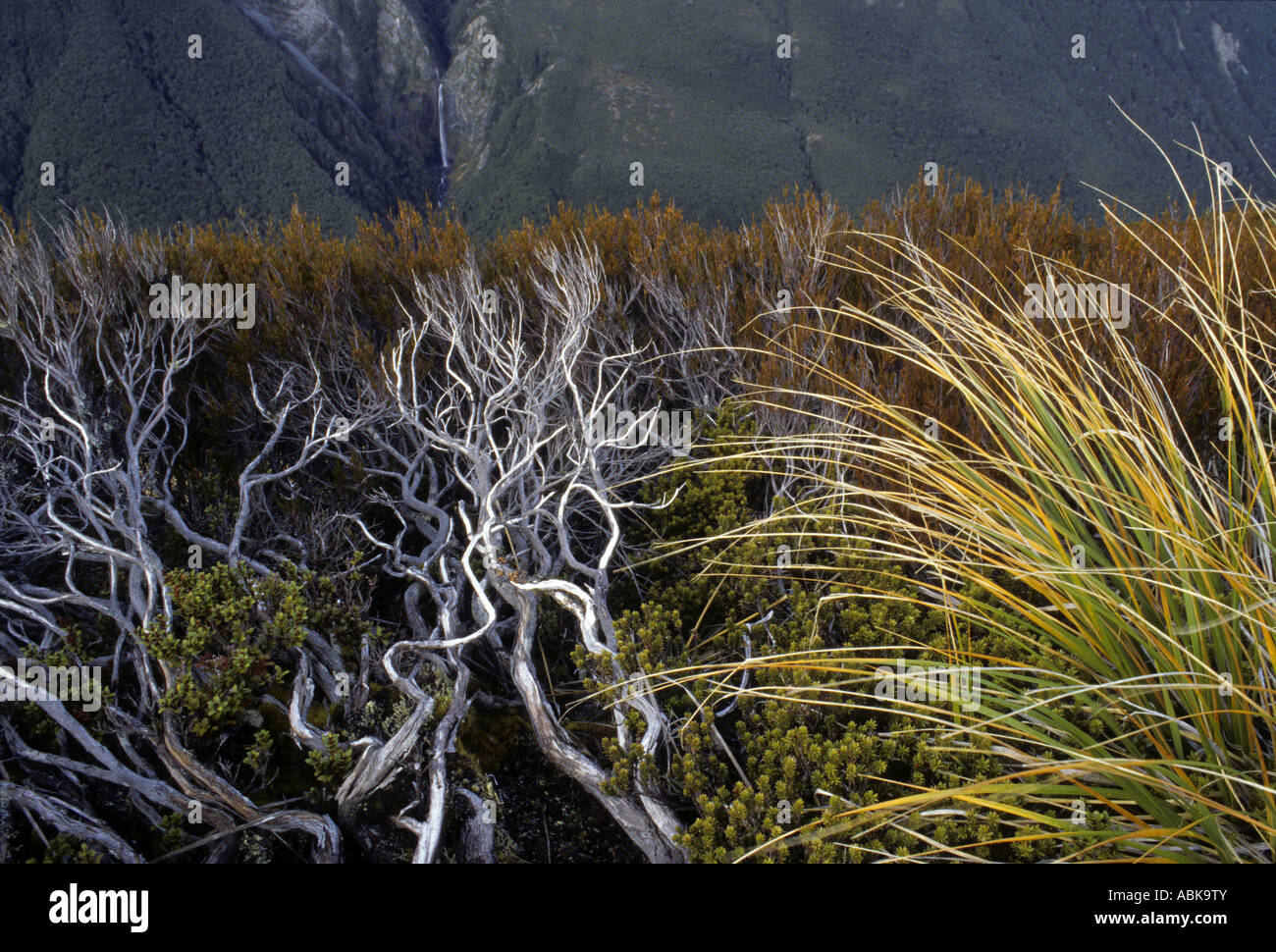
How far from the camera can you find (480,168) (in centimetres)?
7231

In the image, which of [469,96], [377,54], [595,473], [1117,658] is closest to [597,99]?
[469,96]

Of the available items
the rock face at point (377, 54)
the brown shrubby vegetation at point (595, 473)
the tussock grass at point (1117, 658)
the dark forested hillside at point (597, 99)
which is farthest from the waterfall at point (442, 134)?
the tussock grass at point (1117, 658)

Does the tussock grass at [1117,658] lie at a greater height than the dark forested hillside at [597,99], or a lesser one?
lesser

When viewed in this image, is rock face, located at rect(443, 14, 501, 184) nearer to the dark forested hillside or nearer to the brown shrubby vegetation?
the dark forested hillside

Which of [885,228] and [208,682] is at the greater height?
[885,228]

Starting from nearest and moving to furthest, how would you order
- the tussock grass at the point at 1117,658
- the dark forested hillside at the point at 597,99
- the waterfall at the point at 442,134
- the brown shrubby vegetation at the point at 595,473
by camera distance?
the tussock grass at the point at 1117,658
the brown shrubby vegetation at the point at 595,473
the dark forested hillside at the point at 597,99
the waterfall at the point at 442,134

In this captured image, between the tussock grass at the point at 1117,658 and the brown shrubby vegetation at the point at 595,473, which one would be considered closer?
the tussock grass at the point at 1117,658

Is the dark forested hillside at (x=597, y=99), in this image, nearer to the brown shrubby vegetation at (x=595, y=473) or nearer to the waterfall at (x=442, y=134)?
the waterfall at (x=442, y=134)

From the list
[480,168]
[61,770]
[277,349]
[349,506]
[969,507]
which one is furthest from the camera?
[480,168]

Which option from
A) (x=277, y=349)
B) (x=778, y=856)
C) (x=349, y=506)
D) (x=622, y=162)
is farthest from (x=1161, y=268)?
(x=622, y=162)

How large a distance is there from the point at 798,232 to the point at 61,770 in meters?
5.41
